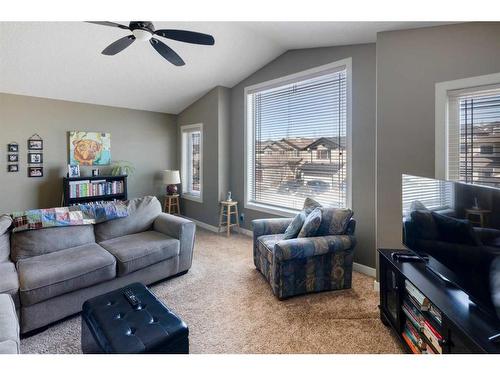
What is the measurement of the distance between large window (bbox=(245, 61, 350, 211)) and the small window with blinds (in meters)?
1.10

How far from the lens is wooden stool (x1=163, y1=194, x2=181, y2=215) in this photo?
554 cm

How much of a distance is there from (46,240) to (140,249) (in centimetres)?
84

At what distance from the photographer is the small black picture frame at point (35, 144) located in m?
4.14

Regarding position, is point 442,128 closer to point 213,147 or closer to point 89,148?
point 213,147

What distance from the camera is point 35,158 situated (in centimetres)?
420

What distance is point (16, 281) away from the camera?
6.20 feet

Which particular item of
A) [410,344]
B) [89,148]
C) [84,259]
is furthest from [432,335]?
[89,148]

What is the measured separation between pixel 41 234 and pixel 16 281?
0.61 metres

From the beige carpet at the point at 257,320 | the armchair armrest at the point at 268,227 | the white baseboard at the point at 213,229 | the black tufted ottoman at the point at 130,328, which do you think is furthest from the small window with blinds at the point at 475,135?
the white baseboard at the point at 213,229

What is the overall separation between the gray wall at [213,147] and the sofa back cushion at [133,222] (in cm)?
164

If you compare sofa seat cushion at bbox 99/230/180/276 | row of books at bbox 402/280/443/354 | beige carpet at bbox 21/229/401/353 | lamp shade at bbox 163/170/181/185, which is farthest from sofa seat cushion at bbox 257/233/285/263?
lamp shade at bbox 163/170/181/185

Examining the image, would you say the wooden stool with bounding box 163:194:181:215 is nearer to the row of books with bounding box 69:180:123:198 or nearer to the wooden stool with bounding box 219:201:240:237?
the row of books with bounding box 69:180:123:198
